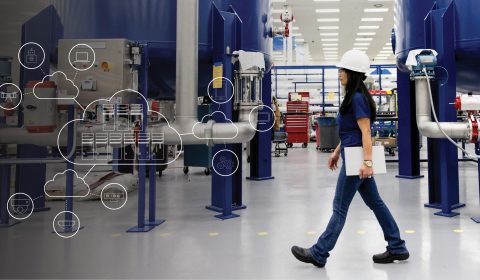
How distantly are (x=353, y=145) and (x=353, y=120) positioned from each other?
13 cm

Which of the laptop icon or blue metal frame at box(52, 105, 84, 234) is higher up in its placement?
the laptop icon

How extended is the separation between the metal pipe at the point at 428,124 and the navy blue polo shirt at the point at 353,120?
1.38 m

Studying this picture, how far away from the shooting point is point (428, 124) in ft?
10.2

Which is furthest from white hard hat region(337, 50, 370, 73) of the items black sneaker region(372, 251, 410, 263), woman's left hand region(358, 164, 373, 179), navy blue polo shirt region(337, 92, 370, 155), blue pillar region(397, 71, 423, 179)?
blue pillar region(397, 71, 423, 179)

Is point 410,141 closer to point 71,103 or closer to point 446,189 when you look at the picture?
point 446,189

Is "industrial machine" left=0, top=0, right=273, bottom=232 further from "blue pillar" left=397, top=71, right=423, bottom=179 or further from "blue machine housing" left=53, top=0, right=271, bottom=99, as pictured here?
"blue pillar" left=397, top=71, right=423, bottom=179

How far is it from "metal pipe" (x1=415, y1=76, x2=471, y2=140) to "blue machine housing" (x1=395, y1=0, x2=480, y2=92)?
0.49 meters

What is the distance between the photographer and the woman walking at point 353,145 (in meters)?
1.98

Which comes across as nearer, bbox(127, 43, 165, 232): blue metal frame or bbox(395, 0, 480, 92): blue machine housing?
bbox(127, 43, 165, 232): blue metal frame

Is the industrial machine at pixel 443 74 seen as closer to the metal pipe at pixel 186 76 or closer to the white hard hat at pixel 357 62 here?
the white hard hat at pixel 357 62

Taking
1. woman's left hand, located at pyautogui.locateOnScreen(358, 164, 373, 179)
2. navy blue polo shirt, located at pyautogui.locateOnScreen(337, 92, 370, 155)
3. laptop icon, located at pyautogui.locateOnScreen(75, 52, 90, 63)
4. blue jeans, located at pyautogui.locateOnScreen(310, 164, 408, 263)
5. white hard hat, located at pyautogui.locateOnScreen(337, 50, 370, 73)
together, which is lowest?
blue jeans, located at pyautogui.locateOnScreen(310, 164, 408, 263)

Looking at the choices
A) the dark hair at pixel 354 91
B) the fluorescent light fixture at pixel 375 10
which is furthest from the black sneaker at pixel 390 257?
the fluorescent light fixture at pixel 375 10

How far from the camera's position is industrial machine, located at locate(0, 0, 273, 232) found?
2699 millimetres

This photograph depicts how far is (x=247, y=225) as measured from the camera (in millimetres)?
2982
